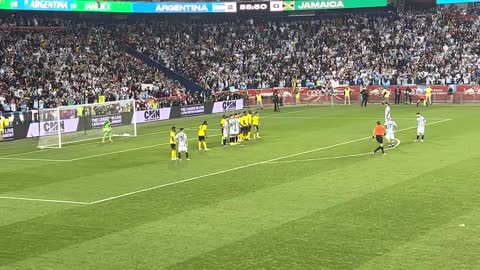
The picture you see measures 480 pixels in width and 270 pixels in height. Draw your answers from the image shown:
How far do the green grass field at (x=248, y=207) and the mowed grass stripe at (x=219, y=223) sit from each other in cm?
3

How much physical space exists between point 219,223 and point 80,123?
80.2 ft

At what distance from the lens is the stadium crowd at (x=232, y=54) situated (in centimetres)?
5303

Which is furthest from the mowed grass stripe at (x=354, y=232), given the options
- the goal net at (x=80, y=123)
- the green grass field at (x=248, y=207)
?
the goal net at (x=80, y=123)

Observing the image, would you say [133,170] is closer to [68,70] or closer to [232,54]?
[68,70]

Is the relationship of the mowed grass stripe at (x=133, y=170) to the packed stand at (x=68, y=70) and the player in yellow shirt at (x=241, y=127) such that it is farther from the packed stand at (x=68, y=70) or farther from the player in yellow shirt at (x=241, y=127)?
the packed stand at (x=68, y=70)

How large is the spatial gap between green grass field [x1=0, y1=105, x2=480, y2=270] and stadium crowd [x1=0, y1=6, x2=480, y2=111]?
2073cm

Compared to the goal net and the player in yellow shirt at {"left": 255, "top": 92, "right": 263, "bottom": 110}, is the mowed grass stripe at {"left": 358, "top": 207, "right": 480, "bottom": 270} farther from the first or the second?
the player in yellow shirt at {"left": 255, "top": 92, "right": 263, "bottom": 110}

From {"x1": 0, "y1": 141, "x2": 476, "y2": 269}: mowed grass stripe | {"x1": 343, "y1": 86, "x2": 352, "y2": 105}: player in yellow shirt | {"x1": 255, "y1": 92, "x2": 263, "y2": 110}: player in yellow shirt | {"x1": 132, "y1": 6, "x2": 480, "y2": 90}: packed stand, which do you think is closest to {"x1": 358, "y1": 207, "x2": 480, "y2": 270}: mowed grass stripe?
{"x1": 0, "y1": 141, "x2": 476, "y2": 269}: mowed grass stripe

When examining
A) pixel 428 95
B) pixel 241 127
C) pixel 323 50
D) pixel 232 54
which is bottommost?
pixel 241 127

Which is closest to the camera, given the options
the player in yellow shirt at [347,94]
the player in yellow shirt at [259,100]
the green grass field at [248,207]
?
the green grass field at [248,207]

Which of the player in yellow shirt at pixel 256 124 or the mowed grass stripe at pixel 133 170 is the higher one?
the player in yellow shirt at pixel 256 124

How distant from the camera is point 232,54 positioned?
6750cm

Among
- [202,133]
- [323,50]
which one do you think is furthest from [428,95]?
[202,133]

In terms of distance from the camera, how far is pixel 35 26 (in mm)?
56906
